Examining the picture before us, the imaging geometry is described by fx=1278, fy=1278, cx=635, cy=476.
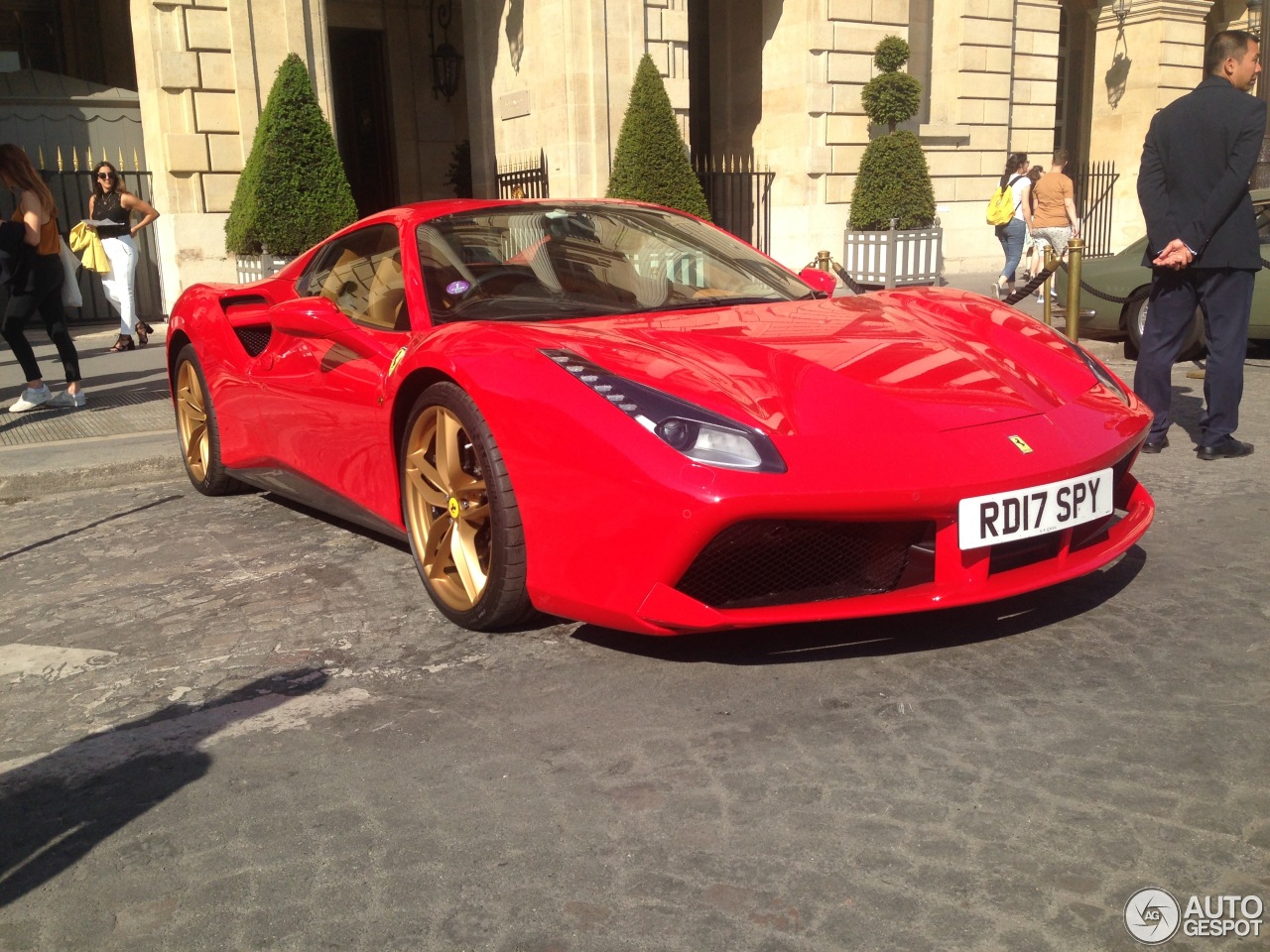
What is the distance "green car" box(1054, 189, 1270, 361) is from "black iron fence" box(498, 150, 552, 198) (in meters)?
6.93

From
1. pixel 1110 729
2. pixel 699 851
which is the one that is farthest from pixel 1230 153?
pixel 699 851

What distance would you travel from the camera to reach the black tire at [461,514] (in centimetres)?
339

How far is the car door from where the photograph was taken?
4047mm

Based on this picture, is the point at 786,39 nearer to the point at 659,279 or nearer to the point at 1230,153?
the point at 1230,153

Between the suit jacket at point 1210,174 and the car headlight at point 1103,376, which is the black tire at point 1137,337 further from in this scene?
the car headlight at point 1103,376

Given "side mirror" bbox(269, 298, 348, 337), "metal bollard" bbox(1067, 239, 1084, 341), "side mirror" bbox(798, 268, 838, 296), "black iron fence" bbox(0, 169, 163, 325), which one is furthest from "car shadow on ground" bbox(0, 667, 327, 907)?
"black iron fence" bbox(0, 169, 163, 325)

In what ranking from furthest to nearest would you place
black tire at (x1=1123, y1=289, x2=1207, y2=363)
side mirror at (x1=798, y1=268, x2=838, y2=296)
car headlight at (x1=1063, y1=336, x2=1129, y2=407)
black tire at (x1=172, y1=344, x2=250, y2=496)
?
black tire at (x1=1123, y1=289, x2=1207, y2=363), black tire at (x1=172, y1=344, x2=250, y2=496), side mirror at (x1=798, y1=268, x2=838, y2=296), car headlight at (x1=1063, y1=336, x2=1129, y2=407)

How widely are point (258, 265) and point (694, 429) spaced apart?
33.0 feet

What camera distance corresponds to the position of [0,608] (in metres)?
4.16

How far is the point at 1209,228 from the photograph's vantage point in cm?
558

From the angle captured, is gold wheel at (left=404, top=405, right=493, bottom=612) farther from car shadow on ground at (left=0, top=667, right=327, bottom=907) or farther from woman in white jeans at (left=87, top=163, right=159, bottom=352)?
woman in white jeans at (left=87, top=163, right=159, bottom=352)

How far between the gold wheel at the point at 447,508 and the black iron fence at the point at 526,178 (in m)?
11.2

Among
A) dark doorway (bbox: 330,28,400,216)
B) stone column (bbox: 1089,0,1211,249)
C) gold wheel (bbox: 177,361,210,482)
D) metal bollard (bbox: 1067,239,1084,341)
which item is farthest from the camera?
stone column (bbox: 1089,0,1211,249)

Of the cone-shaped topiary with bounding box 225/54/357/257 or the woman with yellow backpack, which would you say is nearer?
the cone-shaped topiary with bounding box 225/54/357/257
